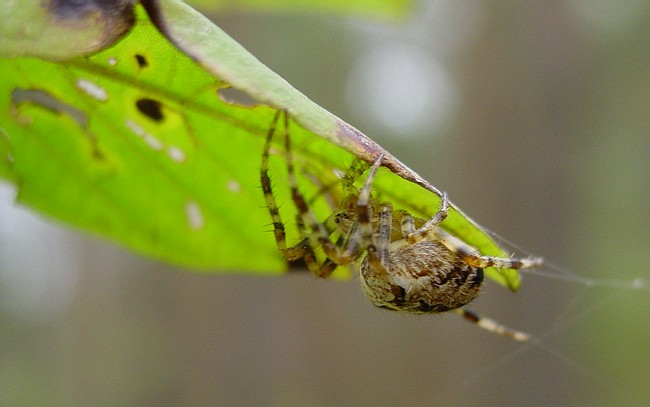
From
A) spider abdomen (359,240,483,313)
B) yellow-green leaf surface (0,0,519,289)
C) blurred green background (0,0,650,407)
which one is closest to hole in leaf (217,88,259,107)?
yellow-green leaf surface (0,0,519,289)

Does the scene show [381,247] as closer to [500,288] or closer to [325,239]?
[325,239]

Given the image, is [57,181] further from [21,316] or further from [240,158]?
[21,316]

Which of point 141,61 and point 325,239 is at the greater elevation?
point 141,61

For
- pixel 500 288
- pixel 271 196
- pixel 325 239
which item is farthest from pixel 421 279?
pixel 500 288

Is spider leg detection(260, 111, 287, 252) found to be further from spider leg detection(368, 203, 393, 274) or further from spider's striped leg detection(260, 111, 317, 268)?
spider leg detection(368, 203, 393, 274)

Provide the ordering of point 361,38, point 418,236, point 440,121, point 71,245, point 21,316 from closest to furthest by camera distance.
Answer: point 418,236
point 440,121
point 71,245
point 361,38
point 21,316

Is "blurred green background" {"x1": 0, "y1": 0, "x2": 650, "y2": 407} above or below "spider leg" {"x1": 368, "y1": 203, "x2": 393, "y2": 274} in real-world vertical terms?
below

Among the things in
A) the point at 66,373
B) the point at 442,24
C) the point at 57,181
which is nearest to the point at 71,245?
the point at 66,373

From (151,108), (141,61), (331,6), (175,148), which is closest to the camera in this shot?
(141,61)
